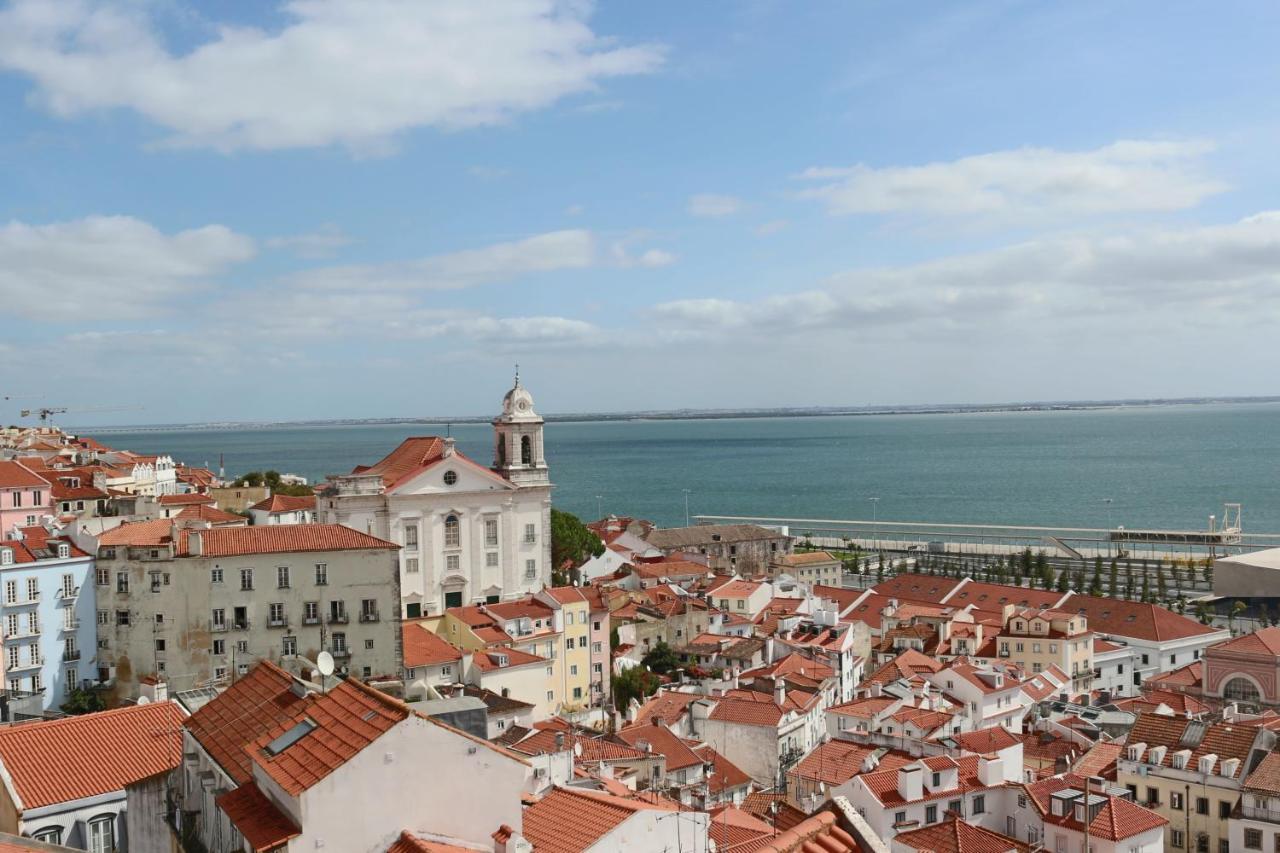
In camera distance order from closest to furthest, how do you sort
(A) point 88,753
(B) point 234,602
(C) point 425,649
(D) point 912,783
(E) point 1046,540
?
(A) point 88,753 < (D) point 912,783 < (B) point 234,602 < (C) point 425,649 < (E) point 1046,540

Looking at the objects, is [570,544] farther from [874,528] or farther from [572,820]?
[874,528]

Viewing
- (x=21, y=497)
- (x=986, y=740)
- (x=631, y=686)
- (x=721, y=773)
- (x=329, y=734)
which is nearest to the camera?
(x=329, y=734)

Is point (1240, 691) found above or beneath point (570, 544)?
beneath

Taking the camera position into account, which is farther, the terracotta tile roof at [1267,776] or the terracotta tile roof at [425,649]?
the terracotta tile roof at [425,649]

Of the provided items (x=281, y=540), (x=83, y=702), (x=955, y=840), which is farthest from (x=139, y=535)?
(x=955, y=840)

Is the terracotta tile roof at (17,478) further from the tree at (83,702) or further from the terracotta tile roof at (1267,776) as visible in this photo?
the terracotta tile roof at (1267,776)

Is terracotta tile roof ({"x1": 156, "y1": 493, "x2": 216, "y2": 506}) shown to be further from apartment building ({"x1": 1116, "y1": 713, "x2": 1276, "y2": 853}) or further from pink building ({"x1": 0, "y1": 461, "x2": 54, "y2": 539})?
apartment building ({"x1": 1116, "y1": 713, "x2": 1276, "y2": 853})

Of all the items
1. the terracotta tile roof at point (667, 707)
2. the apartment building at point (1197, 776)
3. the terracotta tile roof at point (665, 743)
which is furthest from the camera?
the terracotta tile roof at point (667, 707)

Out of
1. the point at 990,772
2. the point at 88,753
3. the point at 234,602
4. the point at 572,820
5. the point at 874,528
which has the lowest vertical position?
the point at 874,528

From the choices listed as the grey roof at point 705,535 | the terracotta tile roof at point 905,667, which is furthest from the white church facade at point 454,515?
the grey roof at point 705,535
